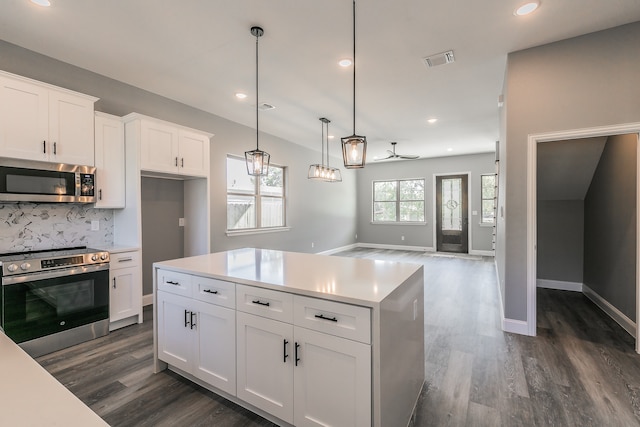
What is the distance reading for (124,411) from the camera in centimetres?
198

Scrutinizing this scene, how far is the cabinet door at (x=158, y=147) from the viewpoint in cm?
347

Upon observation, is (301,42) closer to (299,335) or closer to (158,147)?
(158,147)

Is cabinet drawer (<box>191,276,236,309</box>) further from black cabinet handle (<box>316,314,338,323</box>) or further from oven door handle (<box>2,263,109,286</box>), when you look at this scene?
oven door handle (<box>2,263,109,286</box>)

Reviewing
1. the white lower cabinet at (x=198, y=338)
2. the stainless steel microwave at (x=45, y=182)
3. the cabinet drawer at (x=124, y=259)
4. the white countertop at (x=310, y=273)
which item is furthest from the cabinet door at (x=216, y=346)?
the stainless steel microwave at (x=45, y=182)

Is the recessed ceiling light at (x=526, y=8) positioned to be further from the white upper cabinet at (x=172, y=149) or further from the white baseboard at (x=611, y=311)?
the white upper cabinet at (x=172, y=149)

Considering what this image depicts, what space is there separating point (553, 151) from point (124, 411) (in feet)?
17.2

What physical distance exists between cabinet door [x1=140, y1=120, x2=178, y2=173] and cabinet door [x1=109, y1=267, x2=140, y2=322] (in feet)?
3.94

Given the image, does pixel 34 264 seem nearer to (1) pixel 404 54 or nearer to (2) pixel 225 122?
(2) pixel 225 122

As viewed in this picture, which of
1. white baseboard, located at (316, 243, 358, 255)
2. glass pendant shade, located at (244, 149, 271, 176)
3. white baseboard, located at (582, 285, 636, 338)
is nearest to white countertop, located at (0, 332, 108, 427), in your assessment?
glass pendant shade, located at (244, 149, 271, 176)

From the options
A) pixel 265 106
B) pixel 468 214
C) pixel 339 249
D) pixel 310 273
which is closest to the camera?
pixel 310 273

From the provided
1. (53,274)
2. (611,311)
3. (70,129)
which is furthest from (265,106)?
(611,311)

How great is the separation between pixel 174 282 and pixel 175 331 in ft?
1.23

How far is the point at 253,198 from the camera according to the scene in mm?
5840

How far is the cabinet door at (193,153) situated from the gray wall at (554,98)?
12.2 ft
